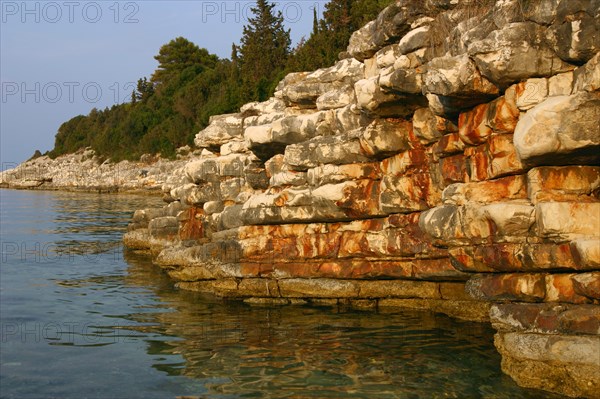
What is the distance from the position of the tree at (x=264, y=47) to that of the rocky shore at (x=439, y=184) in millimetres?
39166

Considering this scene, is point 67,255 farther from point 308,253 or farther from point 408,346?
point 408,346

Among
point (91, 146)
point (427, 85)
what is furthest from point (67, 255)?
point (91, 146)

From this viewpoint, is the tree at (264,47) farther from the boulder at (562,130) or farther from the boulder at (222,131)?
the boulder at (562,130)

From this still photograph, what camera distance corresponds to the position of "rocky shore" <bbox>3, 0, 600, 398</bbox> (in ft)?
32.5

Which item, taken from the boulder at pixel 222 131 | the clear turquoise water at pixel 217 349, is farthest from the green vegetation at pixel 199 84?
the clear turquoise water at pixel 217 349

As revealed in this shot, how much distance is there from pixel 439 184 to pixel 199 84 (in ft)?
228

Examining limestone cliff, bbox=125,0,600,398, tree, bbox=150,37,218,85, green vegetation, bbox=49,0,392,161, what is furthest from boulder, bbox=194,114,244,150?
tree, bbox=150,37,218,85

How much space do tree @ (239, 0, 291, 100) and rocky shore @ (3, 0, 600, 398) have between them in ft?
128

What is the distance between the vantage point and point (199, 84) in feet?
267

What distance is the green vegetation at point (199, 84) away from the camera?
4700 cm

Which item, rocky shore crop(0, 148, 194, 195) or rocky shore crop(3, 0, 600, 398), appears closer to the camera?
rocky shore crop(3, 0, 600, 398)

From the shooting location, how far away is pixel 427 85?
38.2ft

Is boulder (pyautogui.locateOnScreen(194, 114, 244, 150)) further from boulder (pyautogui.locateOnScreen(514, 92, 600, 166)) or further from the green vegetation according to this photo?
the green vegetation

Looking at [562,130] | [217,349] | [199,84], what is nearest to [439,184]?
[562,130]
